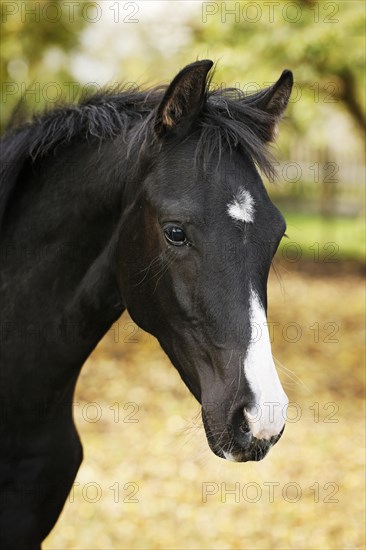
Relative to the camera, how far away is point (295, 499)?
5.27 metres

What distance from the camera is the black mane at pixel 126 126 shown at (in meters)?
2.29

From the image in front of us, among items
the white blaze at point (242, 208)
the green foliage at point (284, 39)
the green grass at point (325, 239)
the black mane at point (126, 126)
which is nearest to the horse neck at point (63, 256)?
the black mane at point (126, 126)

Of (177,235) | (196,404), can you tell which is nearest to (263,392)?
(177,235)

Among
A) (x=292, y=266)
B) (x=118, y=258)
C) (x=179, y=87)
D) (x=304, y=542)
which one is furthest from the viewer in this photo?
(x=292, y=266)

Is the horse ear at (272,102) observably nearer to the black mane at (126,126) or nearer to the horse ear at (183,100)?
the black mane at (126,126)

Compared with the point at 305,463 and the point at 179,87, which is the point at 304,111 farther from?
the point at 179,87

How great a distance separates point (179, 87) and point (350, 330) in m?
8.16

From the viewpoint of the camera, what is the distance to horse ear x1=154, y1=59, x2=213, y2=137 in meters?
2.15

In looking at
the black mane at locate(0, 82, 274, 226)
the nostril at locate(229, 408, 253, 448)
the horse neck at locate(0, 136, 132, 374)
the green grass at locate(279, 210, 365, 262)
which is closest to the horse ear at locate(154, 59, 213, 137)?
the black mane at locate(0, 82, 274, 226)

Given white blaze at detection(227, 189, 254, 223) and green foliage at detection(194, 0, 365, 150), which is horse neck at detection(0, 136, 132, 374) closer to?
white blaze at detection(227, 189, 254, 223)

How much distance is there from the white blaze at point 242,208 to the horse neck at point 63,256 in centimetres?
51

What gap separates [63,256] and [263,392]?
40.7 inches

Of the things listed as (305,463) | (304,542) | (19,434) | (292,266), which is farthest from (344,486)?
(292,266)

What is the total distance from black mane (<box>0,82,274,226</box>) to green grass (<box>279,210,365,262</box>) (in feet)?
31.8
